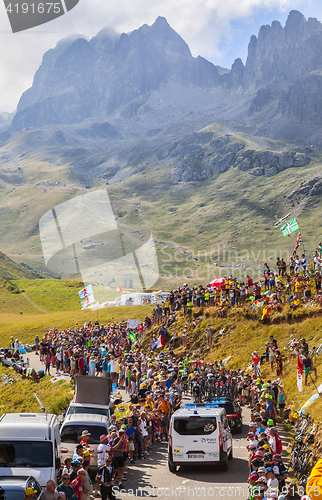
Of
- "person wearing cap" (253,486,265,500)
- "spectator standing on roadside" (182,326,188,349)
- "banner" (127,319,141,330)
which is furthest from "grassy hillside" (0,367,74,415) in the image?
"person wearing cap" (253,486,265,500)

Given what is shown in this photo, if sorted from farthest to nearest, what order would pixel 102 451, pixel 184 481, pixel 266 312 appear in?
pixel 266 312
pixel 184 481
pixel 102 451

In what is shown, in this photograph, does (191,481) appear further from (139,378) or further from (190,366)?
(190,366)

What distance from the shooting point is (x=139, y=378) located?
28.5 metres

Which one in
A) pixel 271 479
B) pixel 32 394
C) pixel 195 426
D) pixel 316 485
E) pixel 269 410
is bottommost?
pixel 32 394

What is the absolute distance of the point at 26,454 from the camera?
11.3 metres

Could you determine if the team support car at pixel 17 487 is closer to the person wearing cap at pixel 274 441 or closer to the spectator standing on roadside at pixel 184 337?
the person wearing cap at pixel 274 441

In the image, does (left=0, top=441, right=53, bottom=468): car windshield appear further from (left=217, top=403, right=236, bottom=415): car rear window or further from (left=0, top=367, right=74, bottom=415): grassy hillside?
(left=0, top=367, right=74, bottom=415): grassy hillside

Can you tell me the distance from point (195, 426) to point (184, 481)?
152 centimetres

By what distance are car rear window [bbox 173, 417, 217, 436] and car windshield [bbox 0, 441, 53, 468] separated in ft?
13.9

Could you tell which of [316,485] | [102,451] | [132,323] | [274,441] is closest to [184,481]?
[102,451]

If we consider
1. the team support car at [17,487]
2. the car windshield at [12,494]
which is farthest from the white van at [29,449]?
the car windshield at [12,494]

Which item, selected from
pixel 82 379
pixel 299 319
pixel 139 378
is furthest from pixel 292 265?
pixel 82 379

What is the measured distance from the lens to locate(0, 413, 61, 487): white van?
35.9ft

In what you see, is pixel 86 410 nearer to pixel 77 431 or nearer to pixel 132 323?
pixel 77 431
